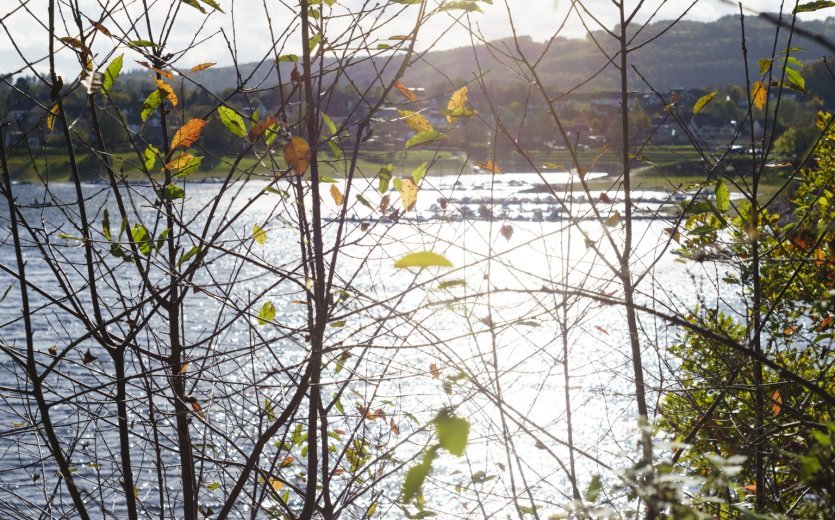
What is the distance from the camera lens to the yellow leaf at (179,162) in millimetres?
2123

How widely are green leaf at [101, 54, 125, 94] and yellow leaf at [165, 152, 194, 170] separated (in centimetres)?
25

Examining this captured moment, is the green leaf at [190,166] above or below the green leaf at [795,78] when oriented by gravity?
below

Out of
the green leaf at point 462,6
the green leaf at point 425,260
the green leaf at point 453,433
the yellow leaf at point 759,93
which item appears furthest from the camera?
the yellow leaf at point 759,93

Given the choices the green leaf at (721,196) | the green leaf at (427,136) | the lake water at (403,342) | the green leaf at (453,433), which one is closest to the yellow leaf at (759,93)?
the lake water at (403,342)

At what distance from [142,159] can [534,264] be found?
3201cm

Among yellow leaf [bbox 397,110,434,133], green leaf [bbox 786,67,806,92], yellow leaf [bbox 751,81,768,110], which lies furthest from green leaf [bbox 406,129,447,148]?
yellow leaf [bbox 751,81,768,110]

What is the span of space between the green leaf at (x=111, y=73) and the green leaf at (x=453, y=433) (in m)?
1.54

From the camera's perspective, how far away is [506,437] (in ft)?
5.81

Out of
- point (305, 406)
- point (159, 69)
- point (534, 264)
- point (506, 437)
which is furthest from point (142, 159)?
point (534, 264)

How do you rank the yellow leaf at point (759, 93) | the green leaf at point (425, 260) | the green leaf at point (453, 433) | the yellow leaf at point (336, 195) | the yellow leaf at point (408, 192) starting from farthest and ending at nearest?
the yellow leaf at point (759, 93) → the yellow leaf at point (336, 195) → the yellow leaf at point (408, 192) → the green leaf at point (453, 433) → the green leaf at point (425, 260)

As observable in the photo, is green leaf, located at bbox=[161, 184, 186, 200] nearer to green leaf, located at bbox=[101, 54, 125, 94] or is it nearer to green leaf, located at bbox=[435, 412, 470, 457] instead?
green leaf, located at bbox=[101, 54, 125, 94]

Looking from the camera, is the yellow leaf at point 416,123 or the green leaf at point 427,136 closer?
the green leaf at point 427,136

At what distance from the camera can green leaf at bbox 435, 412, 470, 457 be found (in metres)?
0.90

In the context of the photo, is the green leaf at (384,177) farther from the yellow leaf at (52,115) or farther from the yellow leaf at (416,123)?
the yellow leaf at (52,115)
